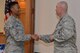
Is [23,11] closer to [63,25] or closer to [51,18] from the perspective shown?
[51,18]

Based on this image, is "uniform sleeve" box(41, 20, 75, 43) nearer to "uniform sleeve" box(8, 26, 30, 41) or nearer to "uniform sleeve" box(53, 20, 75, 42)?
"uniform sleeve" box(53, 20, 75, 42)

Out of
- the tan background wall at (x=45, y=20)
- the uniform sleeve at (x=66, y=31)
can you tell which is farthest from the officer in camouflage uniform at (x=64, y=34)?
the tan background wall at (x=45, y=20)

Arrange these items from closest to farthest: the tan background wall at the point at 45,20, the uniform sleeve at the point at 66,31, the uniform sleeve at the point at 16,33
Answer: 1. the uniform sleeve at the point at 66,31
2. the uniform sleeve at the point at 16,33
3. the tan background wall at the point at 45,20

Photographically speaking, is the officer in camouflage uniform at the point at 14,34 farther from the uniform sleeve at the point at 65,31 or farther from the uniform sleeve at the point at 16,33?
the uniform sleeve at the point at 65,31

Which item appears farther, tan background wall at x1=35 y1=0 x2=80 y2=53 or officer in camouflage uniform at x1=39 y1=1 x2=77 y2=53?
tan background wall at x1=35 y1=0 x2=80 y2=53

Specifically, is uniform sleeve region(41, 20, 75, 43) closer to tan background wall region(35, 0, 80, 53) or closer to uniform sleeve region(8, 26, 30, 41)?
uniform sleeve region(8, 26, 30, 41)

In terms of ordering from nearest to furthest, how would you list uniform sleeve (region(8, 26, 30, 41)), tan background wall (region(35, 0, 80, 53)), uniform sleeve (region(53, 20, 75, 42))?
uniform sleeve (region(53, 20, 75, 42)) < uniform sleeve (region(8, 26, 30, 41)) < tan background wall (region(35, 0, 80, 53))

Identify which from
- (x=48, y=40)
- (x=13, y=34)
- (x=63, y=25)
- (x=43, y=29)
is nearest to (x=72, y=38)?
(x=63, y=25)

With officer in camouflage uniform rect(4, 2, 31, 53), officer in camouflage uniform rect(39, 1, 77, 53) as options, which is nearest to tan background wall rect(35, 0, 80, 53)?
officer in camouflage uniform rect(4, 2, 31, 53)

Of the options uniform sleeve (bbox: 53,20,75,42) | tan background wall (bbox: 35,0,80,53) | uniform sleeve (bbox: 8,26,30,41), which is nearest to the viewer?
uniform sleeve (bbox: 53,20,75,42)

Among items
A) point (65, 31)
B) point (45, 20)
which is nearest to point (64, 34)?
point (65, 31)

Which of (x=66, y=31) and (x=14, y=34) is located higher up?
(x=66, y=31)

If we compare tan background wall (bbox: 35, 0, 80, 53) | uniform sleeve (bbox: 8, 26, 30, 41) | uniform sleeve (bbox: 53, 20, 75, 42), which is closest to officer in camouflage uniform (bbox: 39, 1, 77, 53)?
uniform sleeve (bbox: 53, 20, 75, 42)

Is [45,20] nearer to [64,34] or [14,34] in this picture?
[14,34]
